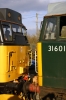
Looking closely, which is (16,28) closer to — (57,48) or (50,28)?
(50,28)

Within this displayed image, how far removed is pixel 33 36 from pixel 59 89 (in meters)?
26.2

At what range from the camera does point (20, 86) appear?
6750 mm

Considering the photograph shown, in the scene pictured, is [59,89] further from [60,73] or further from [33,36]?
[33,36]

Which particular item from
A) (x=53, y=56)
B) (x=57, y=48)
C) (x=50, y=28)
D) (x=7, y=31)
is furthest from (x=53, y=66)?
(x=7, y=31)

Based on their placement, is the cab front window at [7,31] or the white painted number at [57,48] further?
the cab front window at [7,31]

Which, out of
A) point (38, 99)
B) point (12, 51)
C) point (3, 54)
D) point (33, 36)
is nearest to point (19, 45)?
point (12, 51)

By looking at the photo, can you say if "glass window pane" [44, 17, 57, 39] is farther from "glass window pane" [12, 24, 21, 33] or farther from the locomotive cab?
"glass window pane" [12, 24, 21, 33]

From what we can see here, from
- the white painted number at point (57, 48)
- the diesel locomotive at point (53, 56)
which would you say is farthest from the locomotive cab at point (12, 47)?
the white painted number at point (57, 48)

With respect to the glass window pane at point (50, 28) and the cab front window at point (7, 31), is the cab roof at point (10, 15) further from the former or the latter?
the glass window pane at point (50, 28)

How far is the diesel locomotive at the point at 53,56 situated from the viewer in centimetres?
527

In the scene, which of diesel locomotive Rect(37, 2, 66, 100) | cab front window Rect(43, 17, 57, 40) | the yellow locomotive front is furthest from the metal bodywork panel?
the yellow locomotive front

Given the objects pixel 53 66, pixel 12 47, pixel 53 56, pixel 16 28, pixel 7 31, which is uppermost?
pixel 16 28

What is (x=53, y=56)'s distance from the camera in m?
5.38

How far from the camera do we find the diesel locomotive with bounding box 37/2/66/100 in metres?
5.27
